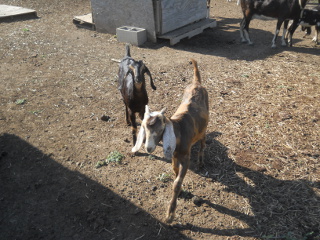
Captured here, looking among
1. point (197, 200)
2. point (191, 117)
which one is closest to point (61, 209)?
point (197, 200)

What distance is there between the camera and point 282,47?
32.9 ft

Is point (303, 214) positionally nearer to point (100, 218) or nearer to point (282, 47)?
point (100, 218)

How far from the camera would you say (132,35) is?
10.1 meters

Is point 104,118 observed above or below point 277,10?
below

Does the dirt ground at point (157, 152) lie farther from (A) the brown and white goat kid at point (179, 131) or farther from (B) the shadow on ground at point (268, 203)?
(A) the brown and white goat kid at point (179, 131)

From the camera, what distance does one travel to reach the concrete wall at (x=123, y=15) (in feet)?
32.8

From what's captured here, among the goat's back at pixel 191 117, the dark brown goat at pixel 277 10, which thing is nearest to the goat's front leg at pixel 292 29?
the dark brown goat at pixel 277 10

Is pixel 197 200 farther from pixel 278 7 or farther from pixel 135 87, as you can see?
pixel 278 7

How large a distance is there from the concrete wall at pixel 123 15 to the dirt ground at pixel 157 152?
134 centimetres

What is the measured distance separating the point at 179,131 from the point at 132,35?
7398 millimetres

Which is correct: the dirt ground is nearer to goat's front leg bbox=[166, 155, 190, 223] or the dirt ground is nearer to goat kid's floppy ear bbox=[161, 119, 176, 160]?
goat's front leg bbox=[166, 155, 190, 223]

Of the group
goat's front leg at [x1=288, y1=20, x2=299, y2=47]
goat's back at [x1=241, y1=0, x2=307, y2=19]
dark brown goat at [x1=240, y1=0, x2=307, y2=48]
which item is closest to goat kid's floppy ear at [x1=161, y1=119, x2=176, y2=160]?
dark brown goat at [x1=240, y1=0, x2=307, y2=48]

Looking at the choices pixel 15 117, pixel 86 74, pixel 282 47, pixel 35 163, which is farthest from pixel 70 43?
pixel 282 47

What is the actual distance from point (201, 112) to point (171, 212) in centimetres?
144
